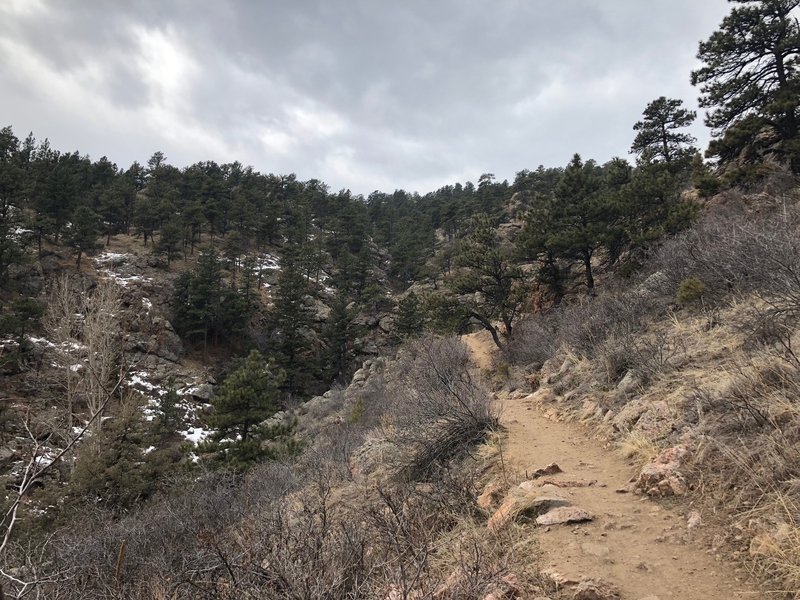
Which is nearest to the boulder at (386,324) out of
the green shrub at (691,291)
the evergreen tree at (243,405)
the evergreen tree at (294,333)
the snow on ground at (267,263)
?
the evergreen tree at (294,333)

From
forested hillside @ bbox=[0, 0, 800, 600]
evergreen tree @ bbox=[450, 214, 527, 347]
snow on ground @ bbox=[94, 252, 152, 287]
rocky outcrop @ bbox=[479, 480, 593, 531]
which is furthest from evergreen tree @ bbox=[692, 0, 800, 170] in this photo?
snow on ground @ bbox=[94, 252, 152, 287]

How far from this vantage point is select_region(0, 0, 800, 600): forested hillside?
3.73 meters

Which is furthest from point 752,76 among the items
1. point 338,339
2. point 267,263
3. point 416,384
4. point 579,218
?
point 267,263

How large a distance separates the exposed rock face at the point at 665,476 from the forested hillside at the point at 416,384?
46 mm

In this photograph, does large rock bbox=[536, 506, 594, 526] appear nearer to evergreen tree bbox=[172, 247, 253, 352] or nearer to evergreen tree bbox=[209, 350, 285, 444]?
evergreen tree bbox=[209, 350, 285, 444]

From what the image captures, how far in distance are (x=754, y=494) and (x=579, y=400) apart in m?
4.99

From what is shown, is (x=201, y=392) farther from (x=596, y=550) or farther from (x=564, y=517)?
(x=596, y=550)

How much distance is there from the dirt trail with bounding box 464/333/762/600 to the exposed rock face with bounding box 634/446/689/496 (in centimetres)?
14

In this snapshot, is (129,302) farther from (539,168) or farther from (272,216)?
(539,168)

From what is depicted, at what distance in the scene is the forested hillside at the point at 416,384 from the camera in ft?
12.2

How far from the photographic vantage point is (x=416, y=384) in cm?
1135

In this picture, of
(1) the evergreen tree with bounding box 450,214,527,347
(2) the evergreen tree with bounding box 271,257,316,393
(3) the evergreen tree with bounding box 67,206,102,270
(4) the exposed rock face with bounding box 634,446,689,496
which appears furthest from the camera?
(3) the evergreen tree with bounding box 67,206,102,270

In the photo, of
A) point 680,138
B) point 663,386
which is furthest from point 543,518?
point 680,138

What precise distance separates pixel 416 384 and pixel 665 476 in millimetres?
7376
